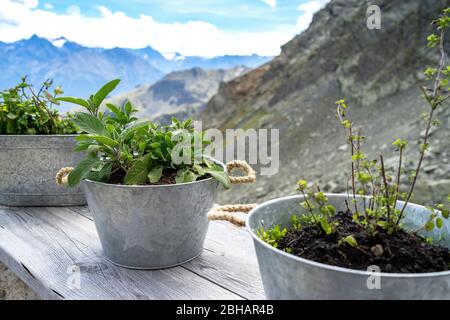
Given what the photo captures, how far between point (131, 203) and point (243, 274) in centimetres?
32

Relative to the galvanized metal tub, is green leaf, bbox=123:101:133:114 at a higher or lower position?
higher

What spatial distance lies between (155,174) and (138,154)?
0.49 ft

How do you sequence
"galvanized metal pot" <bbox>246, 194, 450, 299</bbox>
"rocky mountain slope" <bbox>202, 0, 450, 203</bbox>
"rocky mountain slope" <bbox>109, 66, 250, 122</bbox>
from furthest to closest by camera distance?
"rocky mountain slope" <bbox>109, 66, 250, 122</bbox>
"rocky mountain slope" <bbox>202, 0, 450, 203</bbox>
"galvanized metal pot" <bbox>246, 194, 450, 299</bbox>

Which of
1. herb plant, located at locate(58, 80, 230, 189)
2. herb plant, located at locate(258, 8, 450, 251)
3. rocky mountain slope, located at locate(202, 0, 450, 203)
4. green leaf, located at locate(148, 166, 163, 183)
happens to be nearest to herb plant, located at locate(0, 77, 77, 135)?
herb plant, located at locate(58, 80, 230, 189)

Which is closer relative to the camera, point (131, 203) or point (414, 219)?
point (414, 219)

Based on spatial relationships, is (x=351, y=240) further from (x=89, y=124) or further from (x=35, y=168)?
(x=35, y=168)

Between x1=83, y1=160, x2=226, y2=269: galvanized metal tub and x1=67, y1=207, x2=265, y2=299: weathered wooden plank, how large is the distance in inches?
2.5

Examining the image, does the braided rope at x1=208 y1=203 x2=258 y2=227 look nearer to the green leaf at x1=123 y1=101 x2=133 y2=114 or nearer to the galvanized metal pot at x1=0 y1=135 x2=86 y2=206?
the green leaf at x1=123 y1=101 x2=133 y2=114

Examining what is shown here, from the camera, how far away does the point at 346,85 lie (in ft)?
36.0

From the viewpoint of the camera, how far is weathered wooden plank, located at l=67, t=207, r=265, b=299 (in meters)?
0.88

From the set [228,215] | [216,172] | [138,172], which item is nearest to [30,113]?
[138,172]
